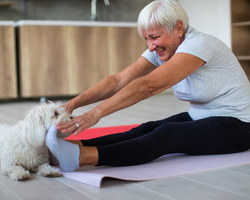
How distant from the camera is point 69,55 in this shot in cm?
475

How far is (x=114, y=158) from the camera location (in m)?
1.48

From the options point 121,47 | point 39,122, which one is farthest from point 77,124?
point 121,47

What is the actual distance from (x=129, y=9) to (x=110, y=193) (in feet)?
16.3

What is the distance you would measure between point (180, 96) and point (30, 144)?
2.67ft

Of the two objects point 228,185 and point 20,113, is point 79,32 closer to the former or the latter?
point 20,113

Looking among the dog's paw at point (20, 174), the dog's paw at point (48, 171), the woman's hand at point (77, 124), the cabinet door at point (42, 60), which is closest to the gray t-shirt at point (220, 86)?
the woman's hand at point (77, 124)

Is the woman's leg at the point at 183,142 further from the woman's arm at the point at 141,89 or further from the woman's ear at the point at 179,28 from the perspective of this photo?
the woman's ear at the point at 179,28

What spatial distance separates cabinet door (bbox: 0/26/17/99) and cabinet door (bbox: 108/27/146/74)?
132 centimetres

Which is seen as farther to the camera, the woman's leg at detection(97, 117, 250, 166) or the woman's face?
the woman's face

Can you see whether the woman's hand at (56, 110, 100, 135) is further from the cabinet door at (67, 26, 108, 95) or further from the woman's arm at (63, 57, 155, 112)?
the cabinet door at (67, 26, 108, 95)

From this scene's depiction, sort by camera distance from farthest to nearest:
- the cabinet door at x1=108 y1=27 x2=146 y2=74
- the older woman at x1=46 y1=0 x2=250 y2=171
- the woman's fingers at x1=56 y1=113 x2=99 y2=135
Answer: the cabinet door at x1=108 y1=27 x2=146 y2=74
the older woman at x1=46 y1=0 x2=250 y2=171
the woman's fingers at x1=56 y1=113 x2=99 y2=135

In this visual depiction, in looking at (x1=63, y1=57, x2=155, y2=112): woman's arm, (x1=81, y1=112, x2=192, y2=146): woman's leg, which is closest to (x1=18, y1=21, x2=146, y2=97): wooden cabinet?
(x1=63, y1=57, x2=155, y2=112): woman's arm

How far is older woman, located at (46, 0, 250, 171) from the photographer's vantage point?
4.80ft

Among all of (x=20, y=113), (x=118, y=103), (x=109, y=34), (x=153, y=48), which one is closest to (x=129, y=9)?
(x=109, y=34)
